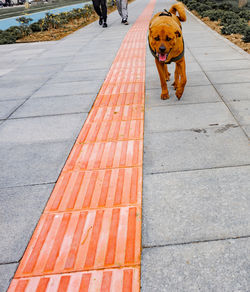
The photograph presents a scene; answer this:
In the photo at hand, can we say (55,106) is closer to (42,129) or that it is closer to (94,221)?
(42,129)

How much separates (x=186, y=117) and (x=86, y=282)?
293 cm

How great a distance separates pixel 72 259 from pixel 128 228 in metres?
0.50

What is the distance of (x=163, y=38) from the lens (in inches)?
155

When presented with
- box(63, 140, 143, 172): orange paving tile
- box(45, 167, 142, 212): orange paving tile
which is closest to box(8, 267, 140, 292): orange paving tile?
box(45, 167, 142, 212): orange paving tile

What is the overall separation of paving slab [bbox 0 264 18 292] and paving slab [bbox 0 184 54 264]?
0.05 metres

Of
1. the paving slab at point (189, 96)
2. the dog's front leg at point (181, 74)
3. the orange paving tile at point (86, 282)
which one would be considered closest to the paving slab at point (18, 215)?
the orange paving tile at point (86, 282)

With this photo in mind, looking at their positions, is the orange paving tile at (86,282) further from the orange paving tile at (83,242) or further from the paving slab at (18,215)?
the paving slab at (18,215)

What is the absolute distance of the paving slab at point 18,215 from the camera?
2.25 m

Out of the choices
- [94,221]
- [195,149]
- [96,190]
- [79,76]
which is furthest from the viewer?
[79,76]

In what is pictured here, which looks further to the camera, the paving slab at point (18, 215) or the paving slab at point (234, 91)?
the paving slab at point (234, 91)

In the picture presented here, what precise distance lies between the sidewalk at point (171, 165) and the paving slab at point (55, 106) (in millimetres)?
19

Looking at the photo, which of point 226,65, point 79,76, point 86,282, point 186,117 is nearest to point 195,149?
point 186,117

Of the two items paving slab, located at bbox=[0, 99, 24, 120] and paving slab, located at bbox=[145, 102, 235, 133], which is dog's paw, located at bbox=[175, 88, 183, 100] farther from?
paving slab, located at bbox=[0, 99, 24, 120]

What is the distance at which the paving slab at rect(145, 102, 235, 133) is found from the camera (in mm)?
3996
